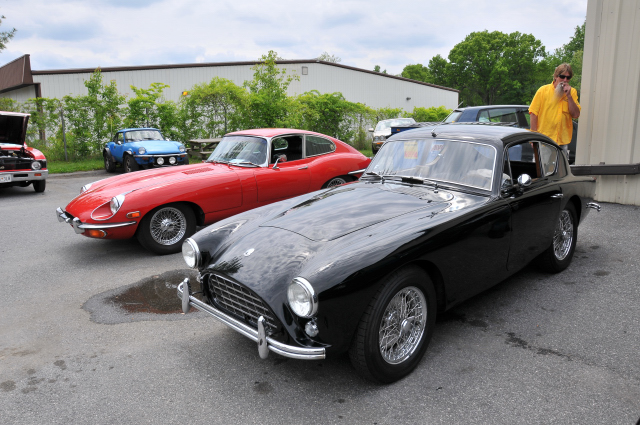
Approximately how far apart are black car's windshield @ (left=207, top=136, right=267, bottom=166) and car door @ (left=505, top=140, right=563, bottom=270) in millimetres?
3533

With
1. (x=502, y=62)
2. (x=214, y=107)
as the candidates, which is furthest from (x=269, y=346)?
(x=502, y=62)

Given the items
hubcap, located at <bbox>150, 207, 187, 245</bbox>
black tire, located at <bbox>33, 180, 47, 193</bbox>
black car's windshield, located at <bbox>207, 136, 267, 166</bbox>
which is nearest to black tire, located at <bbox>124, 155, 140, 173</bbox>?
black tire, located at <bbox>33, 180, 47, 193</bbox>

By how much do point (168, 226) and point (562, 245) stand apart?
454cm

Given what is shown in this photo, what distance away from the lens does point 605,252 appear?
5.38 m

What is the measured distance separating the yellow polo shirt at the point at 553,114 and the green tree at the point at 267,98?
12543mm

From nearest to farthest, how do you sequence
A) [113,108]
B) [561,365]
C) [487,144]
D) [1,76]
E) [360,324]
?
[360,324], [561,365], [487,144], [113,108], [1,76]

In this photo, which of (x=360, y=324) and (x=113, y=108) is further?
(x=113, y=108)

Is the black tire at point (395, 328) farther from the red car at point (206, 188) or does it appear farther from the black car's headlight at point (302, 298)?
the red car at point (206, 188)

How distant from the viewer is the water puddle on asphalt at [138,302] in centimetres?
403

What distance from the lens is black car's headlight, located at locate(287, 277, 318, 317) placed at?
2551 millimetres

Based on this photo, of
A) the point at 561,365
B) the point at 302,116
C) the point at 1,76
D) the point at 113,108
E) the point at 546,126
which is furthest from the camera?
the point at 1,76

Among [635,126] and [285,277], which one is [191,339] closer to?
[285,277]

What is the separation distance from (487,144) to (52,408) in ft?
12.0

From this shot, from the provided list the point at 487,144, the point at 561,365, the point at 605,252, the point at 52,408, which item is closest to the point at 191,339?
the point at 52,408
